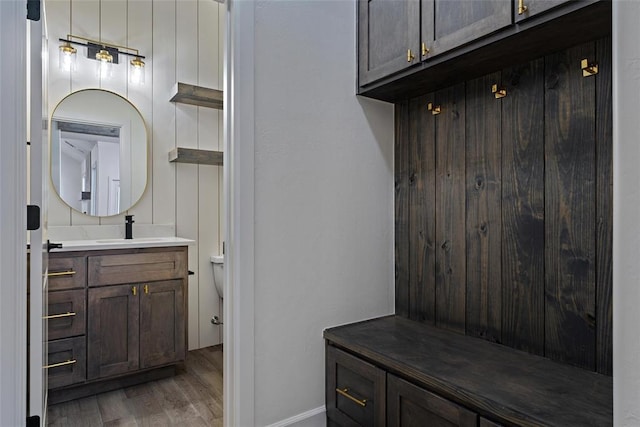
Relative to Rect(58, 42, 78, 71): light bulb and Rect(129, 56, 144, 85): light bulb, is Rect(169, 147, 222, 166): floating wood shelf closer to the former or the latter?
Rect(129, 56, 144, 85): light bulb

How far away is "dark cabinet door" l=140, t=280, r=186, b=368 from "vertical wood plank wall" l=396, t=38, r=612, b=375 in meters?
1.52

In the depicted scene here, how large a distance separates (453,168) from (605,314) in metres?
0.90

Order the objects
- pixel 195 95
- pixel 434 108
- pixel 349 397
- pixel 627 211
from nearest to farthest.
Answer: pixel 627 211, pixel 349 397, pixel 434 108, pixel 195 95

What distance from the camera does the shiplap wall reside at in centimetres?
275

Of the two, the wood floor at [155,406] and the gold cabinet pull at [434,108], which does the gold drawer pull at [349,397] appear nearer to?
the wood floor at [155,406]

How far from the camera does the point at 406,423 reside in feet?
5.09

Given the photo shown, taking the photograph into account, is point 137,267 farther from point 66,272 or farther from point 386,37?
point 386,37

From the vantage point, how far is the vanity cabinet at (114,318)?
229cm

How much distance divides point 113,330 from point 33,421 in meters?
1.04

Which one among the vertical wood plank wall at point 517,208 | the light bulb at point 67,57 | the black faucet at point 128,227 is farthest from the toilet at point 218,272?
the light bulb at point 67,57

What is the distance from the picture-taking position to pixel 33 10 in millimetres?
1426

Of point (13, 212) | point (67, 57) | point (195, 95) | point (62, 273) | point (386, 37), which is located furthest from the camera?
point (195, 95)

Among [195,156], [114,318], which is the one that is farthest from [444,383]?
[195,156]

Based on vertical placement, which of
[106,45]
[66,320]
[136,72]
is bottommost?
[66,320]
